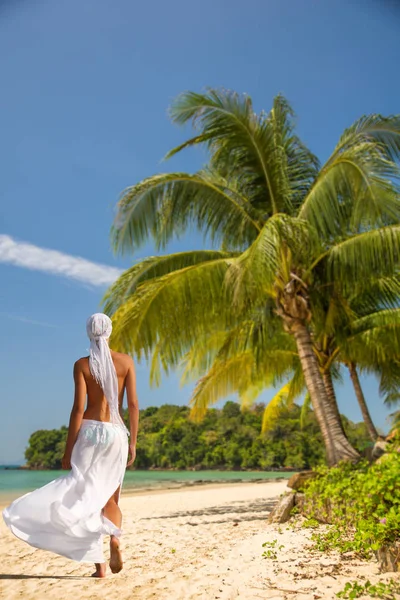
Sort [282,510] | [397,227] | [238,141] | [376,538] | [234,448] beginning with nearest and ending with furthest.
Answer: [376,538] < [282,510] < [397,227] < [238,141] < [234,448]

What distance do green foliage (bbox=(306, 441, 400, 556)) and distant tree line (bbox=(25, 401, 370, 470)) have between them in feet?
129

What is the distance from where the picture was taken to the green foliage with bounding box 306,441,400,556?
3.99 m

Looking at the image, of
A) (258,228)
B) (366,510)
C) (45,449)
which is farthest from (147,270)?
(45,449)

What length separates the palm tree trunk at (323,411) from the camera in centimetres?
869

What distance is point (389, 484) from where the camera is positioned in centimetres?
444

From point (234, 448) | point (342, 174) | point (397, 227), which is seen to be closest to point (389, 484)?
point (397, 227)

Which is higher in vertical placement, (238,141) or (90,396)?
(238,141)

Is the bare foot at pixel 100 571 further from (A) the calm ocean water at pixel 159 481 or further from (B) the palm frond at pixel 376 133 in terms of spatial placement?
(A) the calm ocean water at pixel 159 481

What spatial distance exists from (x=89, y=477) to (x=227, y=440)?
4838 cm

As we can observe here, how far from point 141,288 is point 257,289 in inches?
77.0

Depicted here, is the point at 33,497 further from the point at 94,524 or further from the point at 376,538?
the point at 376,538

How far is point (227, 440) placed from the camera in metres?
50.3

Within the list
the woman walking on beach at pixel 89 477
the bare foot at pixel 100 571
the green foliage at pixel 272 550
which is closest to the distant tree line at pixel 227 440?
the green foliage at pixel 272 550

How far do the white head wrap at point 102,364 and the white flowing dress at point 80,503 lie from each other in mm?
134
